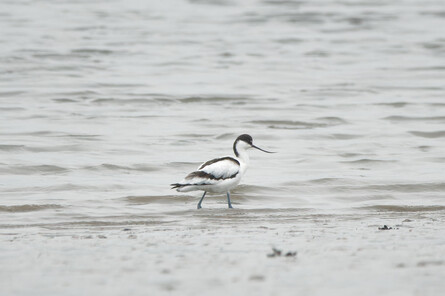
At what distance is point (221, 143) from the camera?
18562 millimetres

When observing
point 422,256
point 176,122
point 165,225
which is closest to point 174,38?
point 176,122

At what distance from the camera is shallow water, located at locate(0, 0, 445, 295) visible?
318 inches

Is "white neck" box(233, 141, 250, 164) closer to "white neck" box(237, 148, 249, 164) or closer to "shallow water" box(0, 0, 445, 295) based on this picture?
"white neck" box(237, 148, 249, 164)

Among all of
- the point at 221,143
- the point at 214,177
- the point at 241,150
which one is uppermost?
the point at 241,150

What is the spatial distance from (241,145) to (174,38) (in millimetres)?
19926

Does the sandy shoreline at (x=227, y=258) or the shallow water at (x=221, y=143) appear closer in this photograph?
the sandy shoreline at (x=227, y=258)

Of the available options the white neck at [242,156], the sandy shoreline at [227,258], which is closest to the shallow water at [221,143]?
the sandy shoreline at [227,258]

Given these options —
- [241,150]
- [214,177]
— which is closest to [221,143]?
[241,150]

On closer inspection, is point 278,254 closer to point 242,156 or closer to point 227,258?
point 227,258

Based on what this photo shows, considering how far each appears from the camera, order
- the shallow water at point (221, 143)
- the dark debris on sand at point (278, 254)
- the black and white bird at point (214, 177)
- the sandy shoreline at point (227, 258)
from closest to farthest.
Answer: the sandy shoreline at point (227, 258)
the shallow water at point (221, 143)
the dark debris on sand at point (278, 254)
the black and white bird at point (214, 177)

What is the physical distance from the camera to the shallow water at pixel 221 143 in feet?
26.5

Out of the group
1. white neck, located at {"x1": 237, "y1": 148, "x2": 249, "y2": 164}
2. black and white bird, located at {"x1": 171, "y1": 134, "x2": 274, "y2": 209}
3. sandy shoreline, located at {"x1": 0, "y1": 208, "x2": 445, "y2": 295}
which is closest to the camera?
sandy shoreline, located at {"x1": 0, "y1": 208, "x2": 445, "y2": 295}

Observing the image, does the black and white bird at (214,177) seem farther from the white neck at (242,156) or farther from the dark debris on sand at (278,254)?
the dark debris on sand at (278,254)

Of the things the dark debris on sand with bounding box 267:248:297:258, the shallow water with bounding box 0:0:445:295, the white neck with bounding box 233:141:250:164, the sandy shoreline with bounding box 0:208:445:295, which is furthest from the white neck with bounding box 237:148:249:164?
the dark debris on sand with bounding box 267:248:297:258
